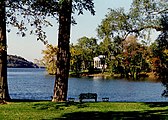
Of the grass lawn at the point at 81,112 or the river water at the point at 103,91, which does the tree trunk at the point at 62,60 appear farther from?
the river water at the point at 103,91

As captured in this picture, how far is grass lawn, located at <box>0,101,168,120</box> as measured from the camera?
1213 cm

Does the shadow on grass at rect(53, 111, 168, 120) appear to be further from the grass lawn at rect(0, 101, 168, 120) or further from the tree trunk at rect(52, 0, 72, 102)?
the tree trunk at rect(52, 0, 72, 102)

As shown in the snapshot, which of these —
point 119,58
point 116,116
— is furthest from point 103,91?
point 116,116

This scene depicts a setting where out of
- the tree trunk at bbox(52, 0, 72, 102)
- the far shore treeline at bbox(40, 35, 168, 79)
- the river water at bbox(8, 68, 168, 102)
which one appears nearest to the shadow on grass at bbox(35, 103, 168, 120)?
the tree trunk at bbox(52, 0, 72, 102)

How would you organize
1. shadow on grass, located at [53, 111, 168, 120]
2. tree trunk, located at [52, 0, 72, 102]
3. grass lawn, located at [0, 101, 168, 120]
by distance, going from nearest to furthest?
shadow on grass, located at [53, 111, 168, 120]
grass lawn, located at [0, 101, 168, 120]
tree trunk, located at [52, 0, 72, 102]

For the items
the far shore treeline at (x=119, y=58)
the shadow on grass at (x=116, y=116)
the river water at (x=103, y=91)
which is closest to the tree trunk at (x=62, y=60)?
the shadow on grass at (x=116, y=116)

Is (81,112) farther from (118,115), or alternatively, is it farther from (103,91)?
(103,91)

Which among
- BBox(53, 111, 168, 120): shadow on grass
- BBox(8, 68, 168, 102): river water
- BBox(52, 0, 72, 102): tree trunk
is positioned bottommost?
BBox(8, 68, 168, 102): river water

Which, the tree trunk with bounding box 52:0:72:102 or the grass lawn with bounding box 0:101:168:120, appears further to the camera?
the tree trunk with bounding box 52:0:72:102

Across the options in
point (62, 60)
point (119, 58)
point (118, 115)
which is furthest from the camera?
point (119, 58)

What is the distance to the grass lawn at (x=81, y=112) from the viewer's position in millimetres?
12133

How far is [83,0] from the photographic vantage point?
1394 centimetres

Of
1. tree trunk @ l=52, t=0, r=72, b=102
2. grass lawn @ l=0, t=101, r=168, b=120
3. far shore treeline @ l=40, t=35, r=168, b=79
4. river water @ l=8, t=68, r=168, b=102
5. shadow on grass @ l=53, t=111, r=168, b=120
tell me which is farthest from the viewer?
river water @ l=8, t=68, r=168, b=102

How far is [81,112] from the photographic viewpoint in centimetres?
1324
